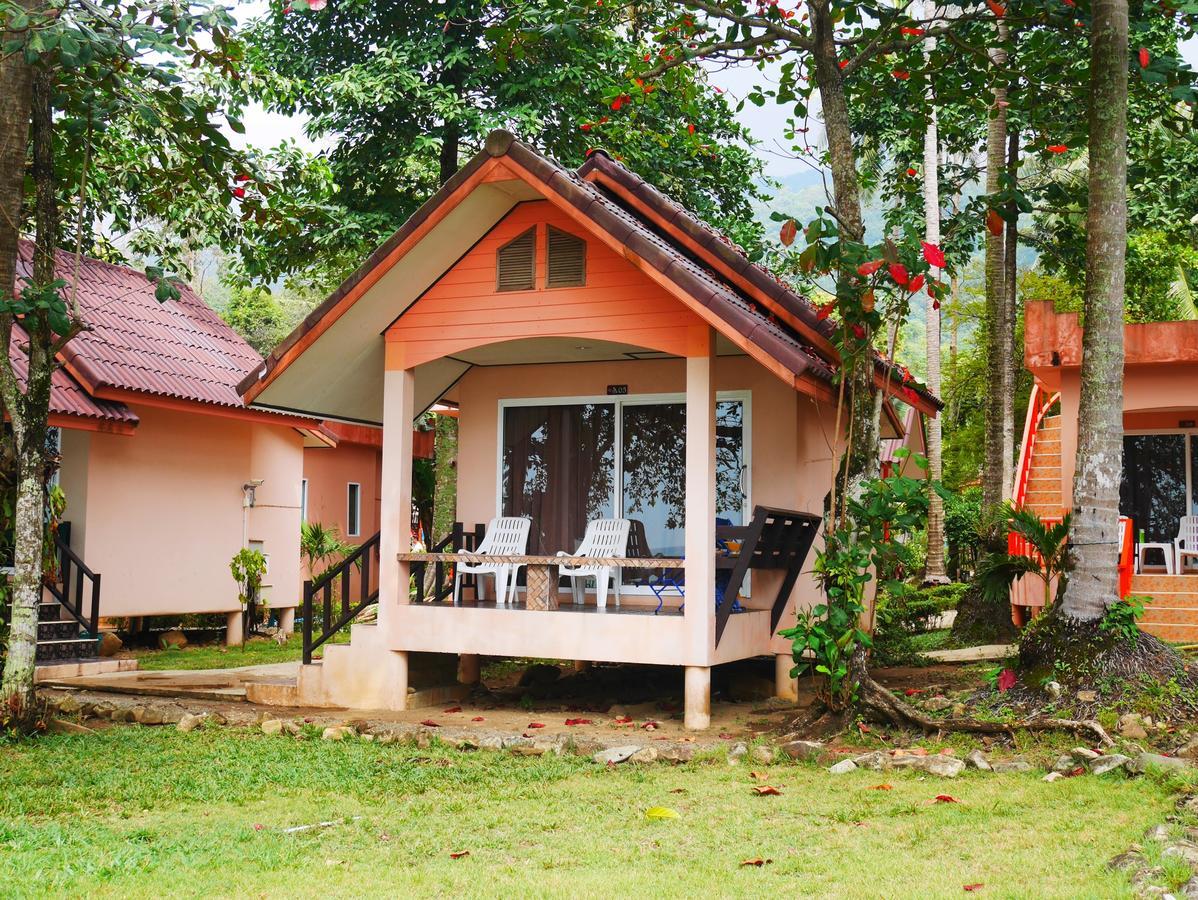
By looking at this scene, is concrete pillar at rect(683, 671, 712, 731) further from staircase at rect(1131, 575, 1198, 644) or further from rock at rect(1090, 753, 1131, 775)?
staircase at rect(1131, 575, 1198, 644)

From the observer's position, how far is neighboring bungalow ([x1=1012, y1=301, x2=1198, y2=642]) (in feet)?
44.3

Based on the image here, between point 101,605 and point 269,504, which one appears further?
point 269,504

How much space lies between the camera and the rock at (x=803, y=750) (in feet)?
26.4

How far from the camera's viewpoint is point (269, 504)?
59.0 feet

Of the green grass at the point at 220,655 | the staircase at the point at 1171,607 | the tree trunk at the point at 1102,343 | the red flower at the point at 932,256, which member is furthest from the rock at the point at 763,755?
the green grass at the point at 220,655

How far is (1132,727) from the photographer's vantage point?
7.80 metres

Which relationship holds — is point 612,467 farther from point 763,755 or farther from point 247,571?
point 247,571

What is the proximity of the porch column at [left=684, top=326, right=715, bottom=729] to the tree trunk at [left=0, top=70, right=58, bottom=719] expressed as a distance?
508 centimetres

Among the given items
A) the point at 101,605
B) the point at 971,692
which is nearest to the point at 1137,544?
the point at 971,692

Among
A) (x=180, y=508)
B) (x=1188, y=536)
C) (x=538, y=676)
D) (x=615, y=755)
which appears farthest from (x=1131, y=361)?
(x=180, y=508)

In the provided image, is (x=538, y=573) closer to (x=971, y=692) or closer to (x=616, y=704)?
(x=616, y=704)

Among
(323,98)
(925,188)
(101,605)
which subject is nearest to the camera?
(101,605)

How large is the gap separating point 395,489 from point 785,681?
13.3 ft

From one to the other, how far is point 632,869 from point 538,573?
206 inches
